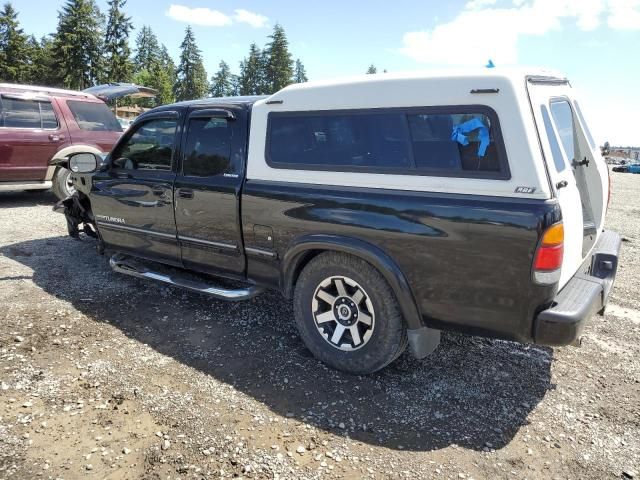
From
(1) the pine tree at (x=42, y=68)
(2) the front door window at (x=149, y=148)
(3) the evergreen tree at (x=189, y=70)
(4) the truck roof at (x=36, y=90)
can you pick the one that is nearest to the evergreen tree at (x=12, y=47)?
(1) the pine tree at (x=42, y=68)

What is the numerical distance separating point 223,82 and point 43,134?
Answer: 8808 centimetres

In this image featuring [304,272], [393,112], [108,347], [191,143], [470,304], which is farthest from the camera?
[191,143]

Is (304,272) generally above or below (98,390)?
above

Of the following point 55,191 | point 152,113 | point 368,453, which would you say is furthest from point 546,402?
point 55,191

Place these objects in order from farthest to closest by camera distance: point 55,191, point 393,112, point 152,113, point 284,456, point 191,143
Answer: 1. point 55,191
2. point 152,113
3. point 191,143
4. point 393,112
5. point 284,456

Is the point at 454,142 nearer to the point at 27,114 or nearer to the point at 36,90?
the point at 27,114

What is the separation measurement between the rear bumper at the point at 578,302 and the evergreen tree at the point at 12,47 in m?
58.4

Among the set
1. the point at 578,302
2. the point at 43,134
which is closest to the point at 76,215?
the point at 43,134

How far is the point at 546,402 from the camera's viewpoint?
3092mm

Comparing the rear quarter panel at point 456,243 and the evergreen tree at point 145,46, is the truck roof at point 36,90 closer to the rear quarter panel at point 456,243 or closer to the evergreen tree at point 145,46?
the rear quarter panel at point 456,243

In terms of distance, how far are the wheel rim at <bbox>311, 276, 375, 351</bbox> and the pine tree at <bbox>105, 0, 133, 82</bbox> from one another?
54.4 m

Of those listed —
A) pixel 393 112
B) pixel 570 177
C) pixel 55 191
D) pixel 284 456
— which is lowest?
pixel 284 456

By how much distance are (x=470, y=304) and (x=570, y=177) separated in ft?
3.47

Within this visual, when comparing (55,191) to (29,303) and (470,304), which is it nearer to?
(29,303)
